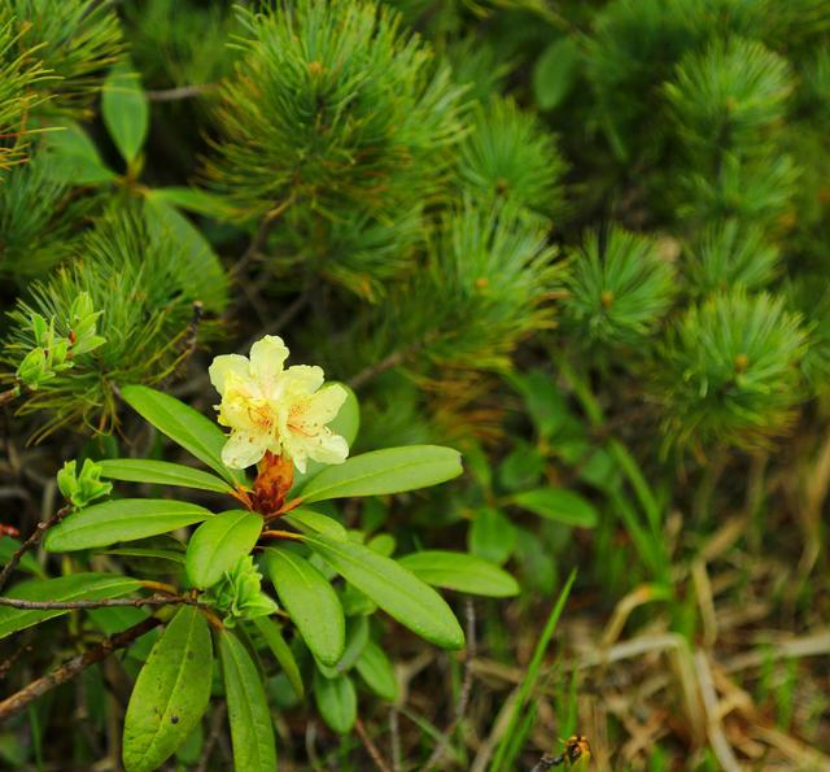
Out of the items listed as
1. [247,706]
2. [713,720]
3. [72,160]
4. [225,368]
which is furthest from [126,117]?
[713,720]

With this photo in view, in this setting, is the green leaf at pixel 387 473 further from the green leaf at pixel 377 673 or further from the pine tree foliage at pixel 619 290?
the pine tree foliage at pixel 619 290

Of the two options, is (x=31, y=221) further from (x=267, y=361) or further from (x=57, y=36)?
(x=267, y=361)

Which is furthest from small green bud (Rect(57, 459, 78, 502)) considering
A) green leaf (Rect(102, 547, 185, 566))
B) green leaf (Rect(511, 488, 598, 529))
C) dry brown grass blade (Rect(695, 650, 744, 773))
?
dry brown grass blade (Rect(695, 650, 744, 773))

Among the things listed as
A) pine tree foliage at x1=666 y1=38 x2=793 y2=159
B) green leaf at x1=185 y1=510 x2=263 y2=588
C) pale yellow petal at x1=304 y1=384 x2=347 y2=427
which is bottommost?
green leaf at x1=185 y1=510 x2=263 y2=588

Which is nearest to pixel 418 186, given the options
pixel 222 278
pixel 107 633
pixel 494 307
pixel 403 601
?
pixel 494 307

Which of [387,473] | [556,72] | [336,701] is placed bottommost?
[336,701]

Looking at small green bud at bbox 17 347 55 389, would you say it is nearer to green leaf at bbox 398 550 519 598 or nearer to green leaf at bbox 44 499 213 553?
green leaf at bbox 44 499 213 553

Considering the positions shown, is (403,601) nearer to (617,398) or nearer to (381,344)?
(381,344)
